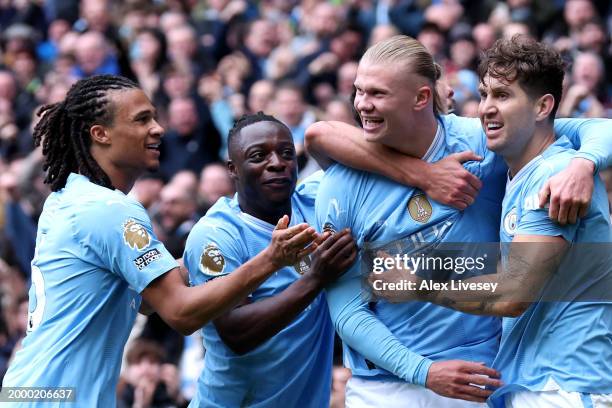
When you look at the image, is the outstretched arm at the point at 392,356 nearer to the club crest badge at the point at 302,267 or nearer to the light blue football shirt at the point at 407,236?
the light blue football shirt at the point at 407,236

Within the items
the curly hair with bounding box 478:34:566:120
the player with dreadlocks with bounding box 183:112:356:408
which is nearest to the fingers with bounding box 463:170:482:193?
the curly hair with bounding box 478:34:566:120

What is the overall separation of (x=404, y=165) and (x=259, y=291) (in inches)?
38.5

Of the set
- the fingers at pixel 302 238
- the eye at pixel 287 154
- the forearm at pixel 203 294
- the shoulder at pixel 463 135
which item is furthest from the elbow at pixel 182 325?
the shoulder at pixel 463 135

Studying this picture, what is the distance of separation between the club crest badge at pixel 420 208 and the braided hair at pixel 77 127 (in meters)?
1.40

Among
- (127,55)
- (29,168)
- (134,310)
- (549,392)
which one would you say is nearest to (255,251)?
(134,310)

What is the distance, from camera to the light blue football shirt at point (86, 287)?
5.27m

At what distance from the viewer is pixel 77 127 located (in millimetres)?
5723

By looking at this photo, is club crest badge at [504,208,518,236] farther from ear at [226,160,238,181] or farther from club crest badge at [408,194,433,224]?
ear at [226,160,238,181]

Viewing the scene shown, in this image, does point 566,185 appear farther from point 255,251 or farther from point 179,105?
point 179,105

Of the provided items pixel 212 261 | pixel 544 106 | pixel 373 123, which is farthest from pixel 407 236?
pixel 212 261

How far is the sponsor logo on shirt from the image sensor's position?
5.25 metres

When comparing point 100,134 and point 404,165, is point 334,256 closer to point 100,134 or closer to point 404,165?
point 404,165

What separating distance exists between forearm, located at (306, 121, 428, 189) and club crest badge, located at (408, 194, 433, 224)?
8 centimetres

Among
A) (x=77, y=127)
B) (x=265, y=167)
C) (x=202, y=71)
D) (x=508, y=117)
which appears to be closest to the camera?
(x=508, y=117)
